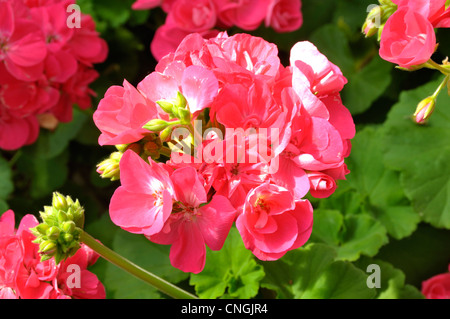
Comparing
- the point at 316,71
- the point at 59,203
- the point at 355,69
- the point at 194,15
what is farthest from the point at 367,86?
the point at 59,203

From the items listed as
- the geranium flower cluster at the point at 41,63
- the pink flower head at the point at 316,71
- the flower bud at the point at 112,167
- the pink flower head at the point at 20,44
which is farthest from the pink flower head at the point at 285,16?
the flower bud at the point at 112,167

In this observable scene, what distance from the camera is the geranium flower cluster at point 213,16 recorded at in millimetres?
1425

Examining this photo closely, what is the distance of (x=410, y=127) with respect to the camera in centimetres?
141

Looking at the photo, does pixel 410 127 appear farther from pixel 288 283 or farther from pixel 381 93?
pixel 288 283

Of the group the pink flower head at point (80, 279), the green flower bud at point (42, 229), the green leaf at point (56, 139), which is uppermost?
the green flower bud at point (42, 229)

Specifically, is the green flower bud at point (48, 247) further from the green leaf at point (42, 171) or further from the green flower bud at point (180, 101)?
the green leaf at point (42, 171)

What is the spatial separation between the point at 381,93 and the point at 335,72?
34.0 inches

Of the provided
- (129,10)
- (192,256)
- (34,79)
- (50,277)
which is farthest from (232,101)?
(129,10)

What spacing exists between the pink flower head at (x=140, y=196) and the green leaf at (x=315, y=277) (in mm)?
446

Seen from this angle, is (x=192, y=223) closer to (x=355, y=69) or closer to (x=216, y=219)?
(x=216, y=219)

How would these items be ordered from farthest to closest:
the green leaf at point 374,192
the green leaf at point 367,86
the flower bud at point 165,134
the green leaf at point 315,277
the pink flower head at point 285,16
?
1. the green leaf at point 367,86
2. the pink flower head at point 285,16
3. the green leaf at point 374,192
4. the green leaf at point 315,277
5. the flower bud at point 165,134

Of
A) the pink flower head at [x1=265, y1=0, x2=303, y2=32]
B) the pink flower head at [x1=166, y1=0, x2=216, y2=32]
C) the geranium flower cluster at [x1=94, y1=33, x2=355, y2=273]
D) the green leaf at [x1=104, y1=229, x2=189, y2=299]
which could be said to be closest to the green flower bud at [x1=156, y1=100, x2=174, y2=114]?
the geranium flower cluster at [x1=94, y1=33, x2=355, y2=273]

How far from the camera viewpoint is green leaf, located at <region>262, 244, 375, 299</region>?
3.62 ft

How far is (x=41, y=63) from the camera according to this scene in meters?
1.28
